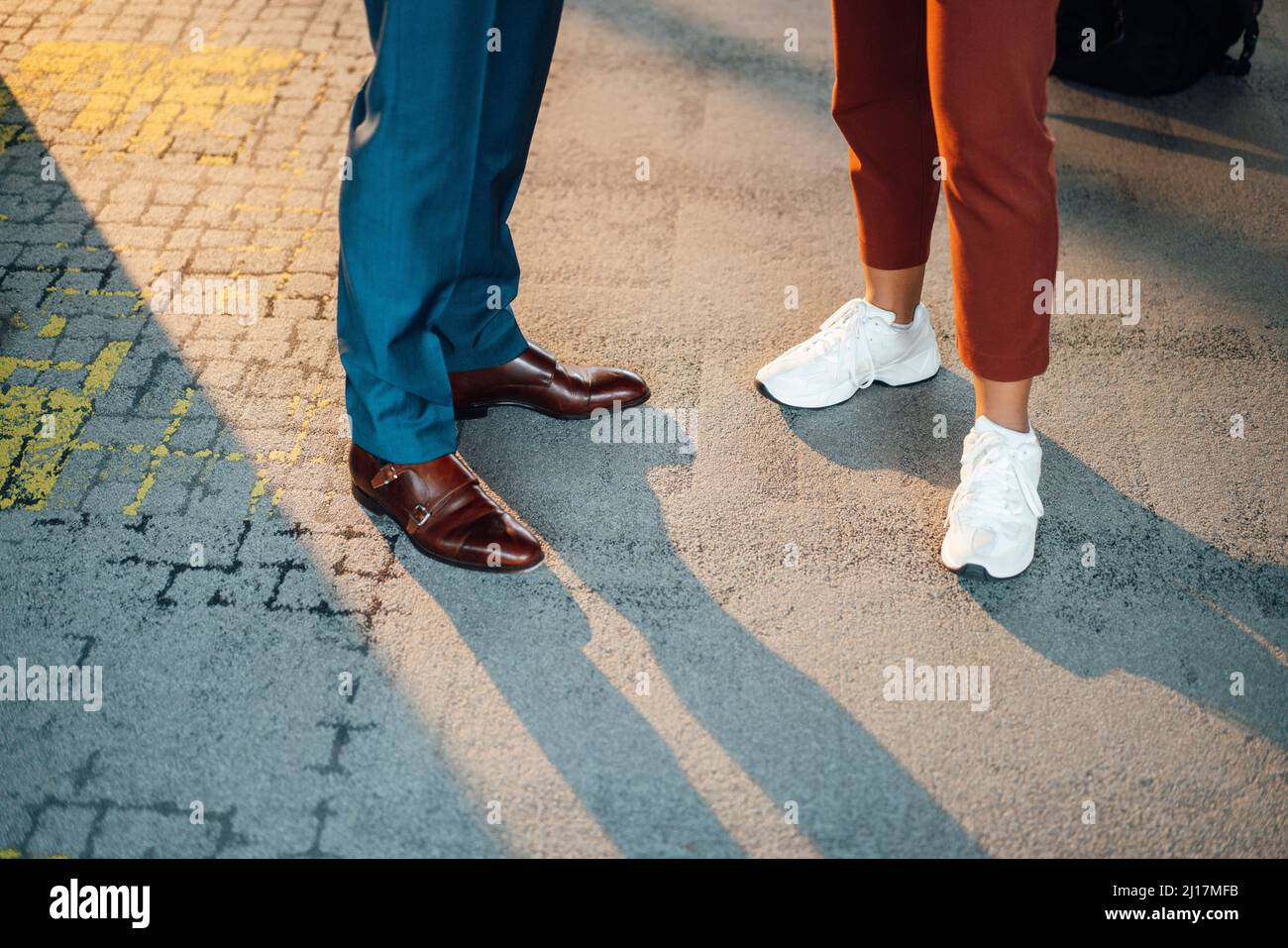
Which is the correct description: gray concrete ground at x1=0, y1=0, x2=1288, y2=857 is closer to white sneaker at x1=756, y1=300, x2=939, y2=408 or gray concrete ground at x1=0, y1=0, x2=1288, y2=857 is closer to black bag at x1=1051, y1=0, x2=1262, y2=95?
white sneaker at x1=756, y1=300, x2=939, y2=408

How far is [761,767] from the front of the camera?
1927 mm

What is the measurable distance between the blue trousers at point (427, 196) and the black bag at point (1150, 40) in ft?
7.53

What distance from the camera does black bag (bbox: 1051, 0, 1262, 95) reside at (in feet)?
12.0

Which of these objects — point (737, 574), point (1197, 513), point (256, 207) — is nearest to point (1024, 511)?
point (1197, 513)

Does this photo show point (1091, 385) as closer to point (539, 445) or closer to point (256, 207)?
point (539, 445)

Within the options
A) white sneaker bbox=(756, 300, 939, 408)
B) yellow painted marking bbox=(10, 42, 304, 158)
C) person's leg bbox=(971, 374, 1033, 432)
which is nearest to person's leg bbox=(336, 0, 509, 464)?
white sneaker bbox=(756, 300, 939, 408)

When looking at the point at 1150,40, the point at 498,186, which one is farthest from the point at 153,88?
the point at 1150,40

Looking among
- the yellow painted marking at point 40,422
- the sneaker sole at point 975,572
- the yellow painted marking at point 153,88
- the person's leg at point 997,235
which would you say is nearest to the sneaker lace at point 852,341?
the person's leg at point 997,235

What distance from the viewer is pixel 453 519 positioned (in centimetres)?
224

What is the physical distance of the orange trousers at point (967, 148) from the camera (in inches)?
75.1

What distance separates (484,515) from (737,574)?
1.68 ft

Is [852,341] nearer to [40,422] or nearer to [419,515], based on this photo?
[419,515]

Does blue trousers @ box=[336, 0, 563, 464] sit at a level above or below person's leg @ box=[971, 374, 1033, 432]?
above

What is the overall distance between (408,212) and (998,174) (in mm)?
1028
